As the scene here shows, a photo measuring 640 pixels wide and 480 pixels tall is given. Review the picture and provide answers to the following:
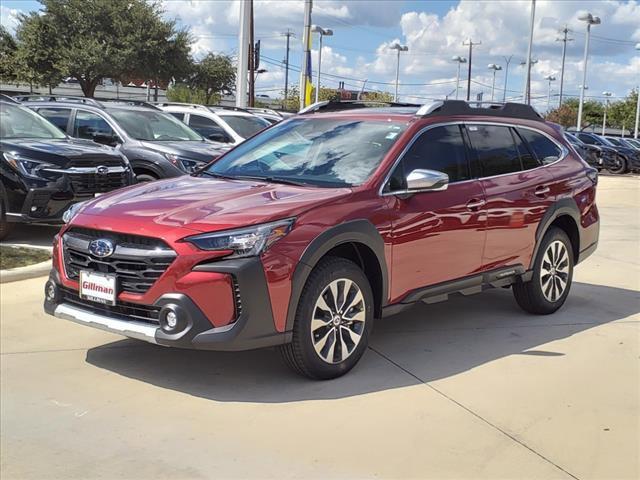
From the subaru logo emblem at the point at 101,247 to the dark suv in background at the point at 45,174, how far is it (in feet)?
13.5

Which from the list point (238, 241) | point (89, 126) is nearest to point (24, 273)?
point (238, 241)

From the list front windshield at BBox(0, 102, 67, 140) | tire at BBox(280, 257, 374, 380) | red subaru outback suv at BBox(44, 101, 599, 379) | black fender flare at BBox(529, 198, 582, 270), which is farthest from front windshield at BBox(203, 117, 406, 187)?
front windshield at BBox(0, 102, 67, 140)

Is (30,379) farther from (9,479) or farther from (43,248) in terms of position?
(43,248)

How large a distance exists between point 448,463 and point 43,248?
19.5 feet

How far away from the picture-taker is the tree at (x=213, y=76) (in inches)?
1753

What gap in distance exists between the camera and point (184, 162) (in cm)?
1009

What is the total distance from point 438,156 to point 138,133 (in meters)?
6.81

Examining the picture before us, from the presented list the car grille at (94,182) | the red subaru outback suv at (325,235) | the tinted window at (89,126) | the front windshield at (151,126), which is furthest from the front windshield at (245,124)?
the red subaru outback suv at (325,235)

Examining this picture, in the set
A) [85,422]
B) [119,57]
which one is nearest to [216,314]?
[85,422]

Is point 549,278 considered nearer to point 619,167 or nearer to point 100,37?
point 619,167

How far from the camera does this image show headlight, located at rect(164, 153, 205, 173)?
10.00m

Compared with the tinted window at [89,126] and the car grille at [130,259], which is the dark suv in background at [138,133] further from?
the car grille at [130,259]

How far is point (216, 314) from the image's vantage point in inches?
152

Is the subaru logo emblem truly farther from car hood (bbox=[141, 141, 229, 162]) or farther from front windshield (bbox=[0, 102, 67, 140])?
car hood (bbox=[141, 141, 229, 162])
